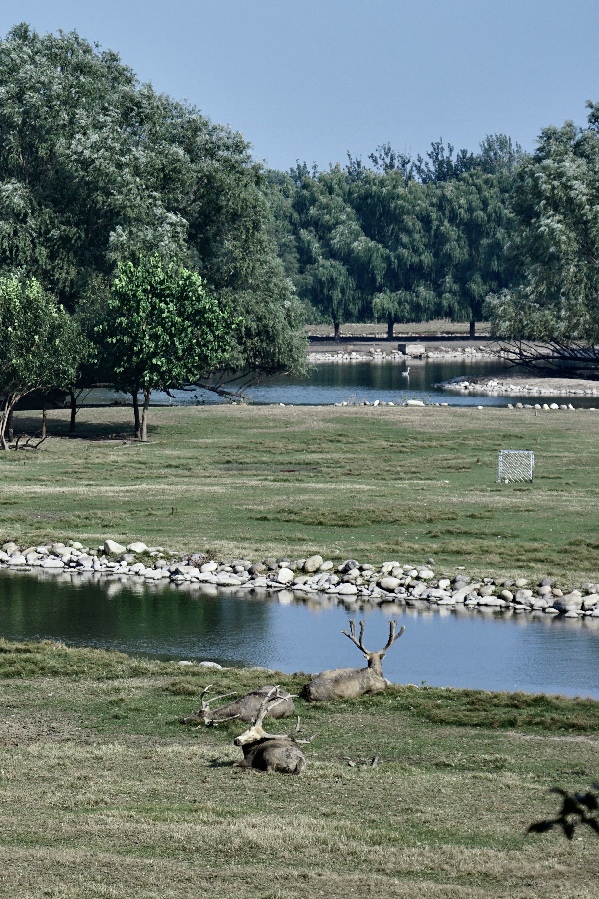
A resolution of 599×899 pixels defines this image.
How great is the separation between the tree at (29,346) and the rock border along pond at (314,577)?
890 inches

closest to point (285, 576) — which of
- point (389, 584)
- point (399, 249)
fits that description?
point (389, 584)

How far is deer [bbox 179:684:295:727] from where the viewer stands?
20625mm

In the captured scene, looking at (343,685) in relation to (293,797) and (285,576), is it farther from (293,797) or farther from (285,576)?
(285,576)

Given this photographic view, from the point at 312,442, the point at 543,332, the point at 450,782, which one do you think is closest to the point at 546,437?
the point at 312,442

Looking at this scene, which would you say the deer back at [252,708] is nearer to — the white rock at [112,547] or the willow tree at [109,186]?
the white rock at [112,547]

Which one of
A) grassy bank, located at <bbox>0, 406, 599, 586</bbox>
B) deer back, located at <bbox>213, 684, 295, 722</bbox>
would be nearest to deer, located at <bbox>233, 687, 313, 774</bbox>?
deer back, located at <bbox>213, 684, 295, 722</bbox>

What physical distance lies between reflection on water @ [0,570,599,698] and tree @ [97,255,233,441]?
31.8m

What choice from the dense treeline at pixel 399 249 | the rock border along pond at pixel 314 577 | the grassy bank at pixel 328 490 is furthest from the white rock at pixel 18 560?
the dense treeline at pixel 399 249

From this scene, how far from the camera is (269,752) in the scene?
17906mm

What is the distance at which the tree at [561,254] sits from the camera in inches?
3807

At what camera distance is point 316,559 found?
3803 cm

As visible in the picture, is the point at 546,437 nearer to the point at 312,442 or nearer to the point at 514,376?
the point at 312,442

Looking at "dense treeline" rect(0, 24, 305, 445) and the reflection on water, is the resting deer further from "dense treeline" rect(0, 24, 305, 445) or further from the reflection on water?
"dense treeline" rect(0, 24, 305, 445)

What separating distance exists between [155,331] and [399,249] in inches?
4052
